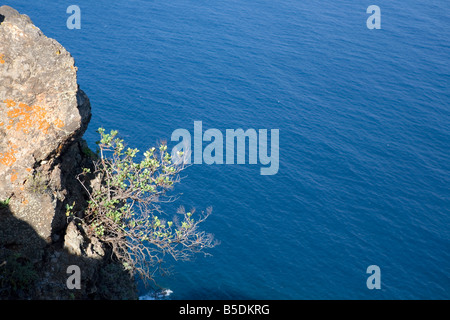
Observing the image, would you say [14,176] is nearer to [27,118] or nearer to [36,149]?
[36,149]

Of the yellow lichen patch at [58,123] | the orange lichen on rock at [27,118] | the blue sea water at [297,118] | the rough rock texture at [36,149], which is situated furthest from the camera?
the blue sea water at [297,118]

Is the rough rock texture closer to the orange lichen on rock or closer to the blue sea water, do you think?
the orange lichen on rock

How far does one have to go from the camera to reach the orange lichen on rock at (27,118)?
18312 mm

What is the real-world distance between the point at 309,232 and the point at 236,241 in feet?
31.3

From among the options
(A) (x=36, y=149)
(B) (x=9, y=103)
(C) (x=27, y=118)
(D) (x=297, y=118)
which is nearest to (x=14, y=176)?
(A) (x=36, y=149)

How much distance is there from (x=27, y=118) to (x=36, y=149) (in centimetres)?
128

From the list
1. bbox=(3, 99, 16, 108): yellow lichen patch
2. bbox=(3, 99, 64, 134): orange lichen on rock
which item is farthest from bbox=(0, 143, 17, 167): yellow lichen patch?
bbox=(3, 99, 16, 108): yellow lichen patch

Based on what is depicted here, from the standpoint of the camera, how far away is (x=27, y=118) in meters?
18.5

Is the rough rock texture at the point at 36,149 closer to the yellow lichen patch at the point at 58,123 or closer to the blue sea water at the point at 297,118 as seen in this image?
the yellow lichen patch at the point at 58,123

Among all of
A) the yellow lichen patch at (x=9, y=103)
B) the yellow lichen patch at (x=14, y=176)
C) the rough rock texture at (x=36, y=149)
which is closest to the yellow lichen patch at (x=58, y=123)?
the rough rock texture at (x=36, y=149)

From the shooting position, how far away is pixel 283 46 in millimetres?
107125

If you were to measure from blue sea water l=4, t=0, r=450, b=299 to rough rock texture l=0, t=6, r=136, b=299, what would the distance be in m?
25.8

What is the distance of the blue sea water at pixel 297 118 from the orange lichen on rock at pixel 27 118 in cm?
2791

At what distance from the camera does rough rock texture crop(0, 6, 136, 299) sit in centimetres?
1784
